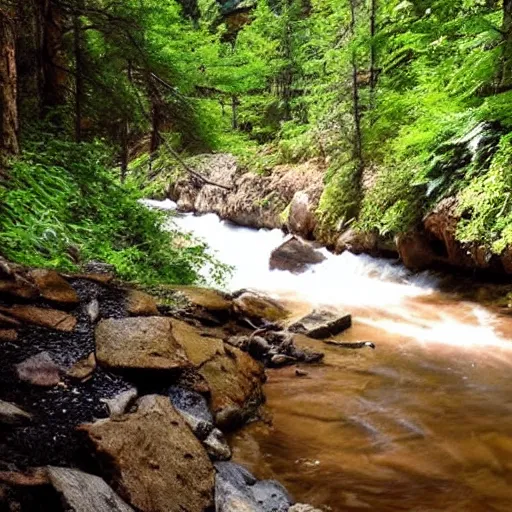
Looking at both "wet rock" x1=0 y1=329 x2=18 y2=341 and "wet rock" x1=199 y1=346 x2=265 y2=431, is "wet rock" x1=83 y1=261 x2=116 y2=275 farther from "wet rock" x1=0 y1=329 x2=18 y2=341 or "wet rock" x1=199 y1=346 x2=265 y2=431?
"wet rock" x1=199 y1=346 x2=265 y2=431

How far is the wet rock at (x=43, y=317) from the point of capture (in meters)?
3.79

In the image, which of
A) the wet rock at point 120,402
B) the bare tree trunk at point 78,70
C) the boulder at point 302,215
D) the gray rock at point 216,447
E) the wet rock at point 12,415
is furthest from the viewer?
the boulder at point 302,215

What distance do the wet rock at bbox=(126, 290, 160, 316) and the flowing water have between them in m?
1.42

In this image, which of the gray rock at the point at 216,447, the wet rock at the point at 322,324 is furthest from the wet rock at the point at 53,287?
the wet rock at the point at 322,324

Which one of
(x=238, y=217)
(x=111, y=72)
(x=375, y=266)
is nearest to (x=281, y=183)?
(x=238, y=217)

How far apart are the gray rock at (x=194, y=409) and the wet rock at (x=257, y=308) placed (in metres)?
3.06

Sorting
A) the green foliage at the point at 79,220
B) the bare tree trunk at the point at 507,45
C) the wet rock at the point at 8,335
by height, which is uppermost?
the bare tree trunk at the point at 507,45

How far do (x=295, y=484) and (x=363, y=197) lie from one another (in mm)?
9177

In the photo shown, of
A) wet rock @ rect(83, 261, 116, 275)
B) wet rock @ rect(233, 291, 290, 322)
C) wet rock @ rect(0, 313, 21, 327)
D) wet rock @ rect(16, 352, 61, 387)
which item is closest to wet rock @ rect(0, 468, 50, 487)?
wet rock @ rect(16, 352, 61, 387)

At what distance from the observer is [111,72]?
7949mm

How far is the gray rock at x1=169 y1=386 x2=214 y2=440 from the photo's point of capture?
343cm

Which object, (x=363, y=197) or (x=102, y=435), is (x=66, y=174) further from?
(x=363, y=197)

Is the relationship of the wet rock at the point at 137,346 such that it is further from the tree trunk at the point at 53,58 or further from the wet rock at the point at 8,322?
the tree trunk at the point at 53,58

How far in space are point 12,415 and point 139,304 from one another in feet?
6.46
